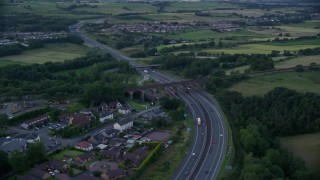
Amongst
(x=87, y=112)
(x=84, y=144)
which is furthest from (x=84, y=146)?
(x=87, y=112)

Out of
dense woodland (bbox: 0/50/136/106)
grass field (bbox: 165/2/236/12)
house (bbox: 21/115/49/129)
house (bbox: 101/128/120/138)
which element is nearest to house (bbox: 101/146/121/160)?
house (bbox: 101/128/120/138)

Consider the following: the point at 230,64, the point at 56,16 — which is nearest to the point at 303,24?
the point at 230,64

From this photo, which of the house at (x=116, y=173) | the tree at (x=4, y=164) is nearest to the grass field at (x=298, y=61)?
the house at (x=116, y=173)

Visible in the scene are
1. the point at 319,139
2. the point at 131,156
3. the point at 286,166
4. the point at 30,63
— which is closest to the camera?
the point at 286,166

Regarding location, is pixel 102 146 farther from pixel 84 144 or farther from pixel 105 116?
pixel 105 116

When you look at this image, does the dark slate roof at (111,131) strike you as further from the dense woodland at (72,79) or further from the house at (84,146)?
the dense woodland at (72,79)

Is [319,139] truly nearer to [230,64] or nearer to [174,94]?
[174,94]
